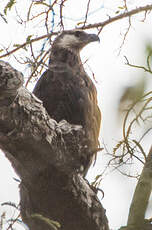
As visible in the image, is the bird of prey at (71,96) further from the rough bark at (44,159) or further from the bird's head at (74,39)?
the rough bark at (44,159)

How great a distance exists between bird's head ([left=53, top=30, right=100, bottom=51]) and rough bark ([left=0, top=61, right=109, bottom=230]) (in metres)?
2.05

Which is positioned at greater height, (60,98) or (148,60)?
(60,98)

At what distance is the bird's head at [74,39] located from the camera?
403 centimetres

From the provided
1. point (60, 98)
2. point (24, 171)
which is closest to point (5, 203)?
point (24, 171)

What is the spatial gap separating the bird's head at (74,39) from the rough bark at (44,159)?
2.05 m

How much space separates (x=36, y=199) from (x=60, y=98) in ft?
3.81

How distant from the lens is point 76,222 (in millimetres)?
2270

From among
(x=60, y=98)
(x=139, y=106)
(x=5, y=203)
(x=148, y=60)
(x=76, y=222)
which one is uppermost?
(x=60, y=98)

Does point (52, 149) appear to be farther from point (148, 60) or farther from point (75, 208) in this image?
point (148, 60)

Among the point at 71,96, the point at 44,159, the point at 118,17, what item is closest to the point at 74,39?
the point at 71,96

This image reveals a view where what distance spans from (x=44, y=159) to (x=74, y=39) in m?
2.53

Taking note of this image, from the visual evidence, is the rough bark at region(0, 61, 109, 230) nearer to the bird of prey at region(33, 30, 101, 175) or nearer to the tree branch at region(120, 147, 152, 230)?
the tree branch at region(120, 147, 152, 230)

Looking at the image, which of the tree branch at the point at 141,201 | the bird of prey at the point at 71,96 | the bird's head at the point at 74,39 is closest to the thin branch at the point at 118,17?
the bird of prey at the point at 71,96

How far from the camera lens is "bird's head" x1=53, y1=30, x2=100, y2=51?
4.03 metres
